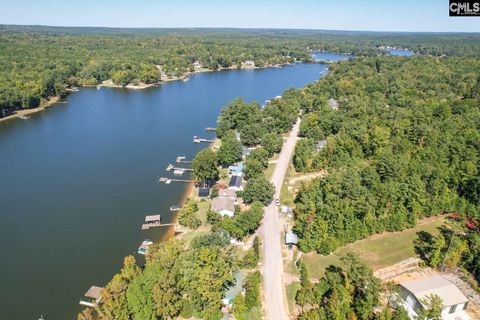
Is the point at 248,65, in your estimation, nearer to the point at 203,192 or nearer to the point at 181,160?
the point at 181,160

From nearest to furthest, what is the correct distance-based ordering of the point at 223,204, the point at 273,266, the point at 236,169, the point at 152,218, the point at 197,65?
the point at 273,266 < the point at 223,204 < the point at 152,218 < the point at 236,169 < the point at 197,65

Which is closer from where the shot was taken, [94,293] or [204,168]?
[94,293]

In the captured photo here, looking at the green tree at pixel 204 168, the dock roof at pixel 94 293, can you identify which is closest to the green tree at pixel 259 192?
the green tree at pixel 204 168

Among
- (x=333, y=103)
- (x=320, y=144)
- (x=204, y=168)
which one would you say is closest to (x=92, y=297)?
(x=204, y=168)

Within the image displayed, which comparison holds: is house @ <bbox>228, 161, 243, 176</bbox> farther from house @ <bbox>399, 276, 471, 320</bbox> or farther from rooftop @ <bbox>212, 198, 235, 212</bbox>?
house @ <bbox>399, 276, 471, 320</bbox>

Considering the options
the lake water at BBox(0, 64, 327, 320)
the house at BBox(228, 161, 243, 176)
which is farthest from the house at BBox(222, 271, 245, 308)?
the house at BBox(228, 161, 243, 176)

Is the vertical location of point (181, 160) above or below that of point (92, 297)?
above
